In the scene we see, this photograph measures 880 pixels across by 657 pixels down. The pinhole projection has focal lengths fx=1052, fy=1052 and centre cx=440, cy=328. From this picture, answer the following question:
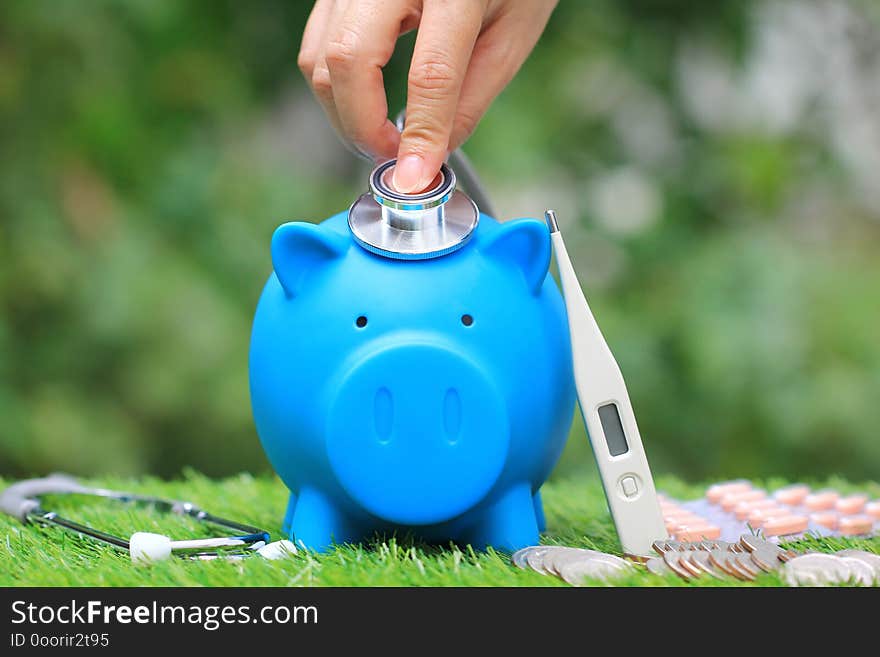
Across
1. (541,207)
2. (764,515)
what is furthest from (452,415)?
(541,207)

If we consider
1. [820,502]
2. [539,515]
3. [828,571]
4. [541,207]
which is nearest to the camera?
[828,571]

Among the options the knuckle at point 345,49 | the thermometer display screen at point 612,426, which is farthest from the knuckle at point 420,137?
the thermometer display screen at point 612,426

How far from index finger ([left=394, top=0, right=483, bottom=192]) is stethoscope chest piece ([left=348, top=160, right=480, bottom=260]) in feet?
0.08

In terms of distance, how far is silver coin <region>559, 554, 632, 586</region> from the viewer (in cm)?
108

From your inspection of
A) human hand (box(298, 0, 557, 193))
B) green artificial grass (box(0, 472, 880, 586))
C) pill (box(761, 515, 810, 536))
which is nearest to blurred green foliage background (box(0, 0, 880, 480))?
green artificial grass (box(0, 472, 880, 586))

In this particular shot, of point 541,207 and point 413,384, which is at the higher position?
point 541,207

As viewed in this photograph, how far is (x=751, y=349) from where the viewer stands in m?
2.88

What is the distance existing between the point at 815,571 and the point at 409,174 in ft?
2.11

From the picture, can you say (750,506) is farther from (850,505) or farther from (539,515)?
(539,515)

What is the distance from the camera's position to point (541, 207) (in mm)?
3271

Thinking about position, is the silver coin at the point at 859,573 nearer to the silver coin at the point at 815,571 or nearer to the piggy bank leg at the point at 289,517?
the silver coin at the point at 815,571

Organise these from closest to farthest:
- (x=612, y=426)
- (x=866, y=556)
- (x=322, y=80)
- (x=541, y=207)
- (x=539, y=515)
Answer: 1. (x=866, y=556)
2. (x=612, y=426)
3. (x=322, y=80)
4. (x=539, y=515)
5. (x=541, y=207)

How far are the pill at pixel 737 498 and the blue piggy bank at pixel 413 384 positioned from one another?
0.37 meters

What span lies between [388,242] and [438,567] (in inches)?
15.2
